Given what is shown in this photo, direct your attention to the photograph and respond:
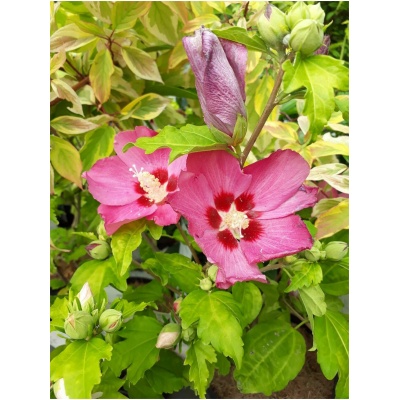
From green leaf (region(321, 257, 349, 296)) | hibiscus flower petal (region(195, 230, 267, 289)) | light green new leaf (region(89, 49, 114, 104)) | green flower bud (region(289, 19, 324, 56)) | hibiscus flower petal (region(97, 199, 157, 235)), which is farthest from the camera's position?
light green new leaf (region(89, 49, 114, 104))

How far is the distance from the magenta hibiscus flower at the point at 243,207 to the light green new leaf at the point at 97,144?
370mm

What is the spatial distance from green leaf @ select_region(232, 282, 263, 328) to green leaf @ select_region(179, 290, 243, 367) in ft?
0.21

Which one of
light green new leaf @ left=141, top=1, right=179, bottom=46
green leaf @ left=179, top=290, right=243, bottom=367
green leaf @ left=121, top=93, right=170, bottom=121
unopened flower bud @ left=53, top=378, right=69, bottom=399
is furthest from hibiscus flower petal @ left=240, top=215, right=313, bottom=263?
light green new leaf @ left=141, top=1, right=179, bottom=46

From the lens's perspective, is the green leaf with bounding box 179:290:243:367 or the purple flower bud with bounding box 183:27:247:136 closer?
the purple flower bud with bounding box 183:27:247:136

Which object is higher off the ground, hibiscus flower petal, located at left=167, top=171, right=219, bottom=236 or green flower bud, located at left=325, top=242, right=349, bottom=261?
hibiscus flower petal, located at left=167, top=171, right=219, bottom=236

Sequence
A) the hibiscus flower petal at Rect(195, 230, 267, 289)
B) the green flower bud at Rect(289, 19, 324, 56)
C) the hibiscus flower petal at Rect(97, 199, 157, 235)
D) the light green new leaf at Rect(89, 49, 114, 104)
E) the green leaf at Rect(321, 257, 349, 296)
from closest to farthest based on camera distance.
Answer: the green flower bud at Rect(289, 19, 324, 56) → the hibiscus flower petal at Rect(195, 230, 267, 289) → the hibiscus flower petal at Rect(97, 199, 157, 235) → the green leaf at Rect(321, 257, 349, 296) → the light green new leaf at Rect(89, 49, 114, 104)

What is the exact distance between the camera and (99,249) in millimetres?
760

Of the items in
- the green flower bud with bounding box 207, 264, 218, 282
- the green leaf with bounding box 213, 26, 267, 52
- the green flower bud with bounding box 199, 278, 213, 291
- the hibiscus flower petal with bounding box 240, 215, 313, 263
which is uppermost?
the green leaf with bounding box 213, 26, 267, 52

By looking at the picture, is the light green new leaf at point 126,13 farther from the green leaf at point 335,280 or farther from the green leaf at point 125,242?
the green leaf at point 335,280

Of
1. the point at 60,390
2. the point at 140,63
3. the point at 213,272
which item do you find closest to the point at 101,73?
the point at 140,63

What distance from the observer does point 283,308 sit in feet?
3.22

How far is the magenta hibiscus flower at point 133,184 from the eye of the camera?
0.70m

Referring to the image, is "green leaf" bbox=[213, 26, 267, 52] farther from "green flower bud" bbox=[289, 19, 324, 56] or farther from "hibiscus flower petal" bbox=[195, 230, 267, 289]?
"hibiscus flower petal" bbox=[195, 230, 267, 289]

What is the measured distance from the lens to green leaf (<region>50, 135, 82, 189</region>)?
0.94m
